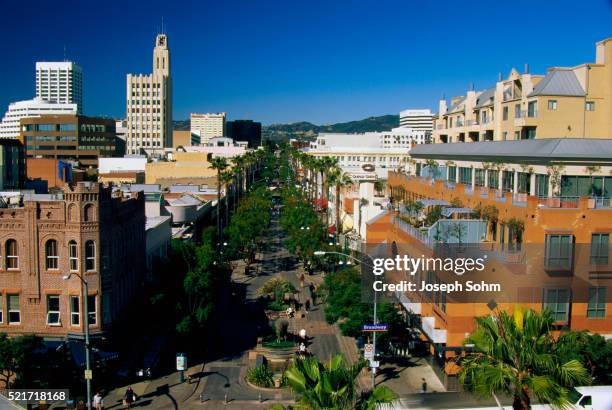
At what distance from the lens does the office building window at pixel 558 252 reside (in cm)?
3228

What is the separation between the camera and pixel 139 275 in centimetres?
4294

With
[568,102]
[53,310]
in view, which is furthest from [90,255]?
[568,102]

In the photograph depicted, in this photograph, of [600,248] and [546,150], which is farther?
[546,150]

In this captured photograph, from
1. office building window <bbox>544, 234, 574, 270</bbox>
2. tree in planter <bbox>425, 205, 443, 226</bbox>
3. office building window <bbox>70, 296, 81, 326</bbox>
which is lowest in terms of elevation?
office building window <bbox>70, 296, 81, 326</bbox>

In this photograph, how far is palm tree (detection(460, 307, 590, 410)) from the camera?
18172 millimetres

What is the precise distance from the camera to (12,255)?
33.8 m

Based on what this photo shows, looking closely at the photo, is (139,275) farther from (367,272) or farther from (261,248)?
(261,248)

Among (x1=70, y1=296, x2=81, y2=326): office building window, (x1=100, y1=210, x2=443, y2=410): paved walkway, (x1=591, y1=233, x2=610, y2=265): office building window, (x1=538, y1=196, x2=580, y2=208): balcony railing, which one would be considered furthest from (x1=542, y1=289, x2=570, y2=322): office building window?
(x1=70, y1=296, x2=81, y2=326): office building window

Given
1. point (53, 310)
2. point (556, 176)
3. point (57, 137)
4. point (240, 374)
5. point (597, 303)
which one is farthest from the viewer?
point (57, 137)

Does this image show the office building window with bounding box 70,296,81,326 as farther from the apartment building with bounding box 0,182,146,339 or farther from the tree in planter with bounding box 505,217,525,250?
the tree in planter with bounding box 505,217,525,250

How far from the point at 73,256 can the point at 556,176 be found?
27.0 meters

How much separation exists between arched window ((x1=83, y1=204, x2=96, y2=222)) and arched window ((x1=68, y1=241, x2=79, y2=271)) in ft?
4.85

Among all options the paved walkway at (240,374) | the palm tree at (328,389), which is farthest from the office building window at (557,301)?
the palm tree at (328,389)

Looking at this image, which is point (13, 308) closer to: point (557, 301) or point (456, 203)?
point (557, 301)
